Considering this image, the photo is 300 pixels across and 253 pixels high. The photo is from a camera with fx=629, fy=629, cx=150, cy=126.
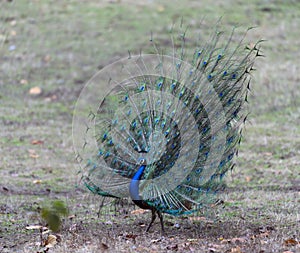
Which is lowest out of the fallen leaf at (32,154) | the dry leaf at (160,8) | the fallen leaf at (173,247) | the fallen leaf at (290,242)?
the fallen leaf at (32,154)

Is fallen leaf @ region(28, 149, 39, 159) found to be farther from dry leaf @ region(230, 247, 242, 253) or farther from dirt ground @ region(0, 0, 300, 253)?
dry leaf @ region(230, 247, 242, 253)

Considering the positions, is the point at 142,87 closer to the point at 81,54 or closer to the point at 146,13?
the point at 81,54

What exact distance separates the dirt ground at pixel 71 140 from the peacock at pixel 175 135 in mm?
396

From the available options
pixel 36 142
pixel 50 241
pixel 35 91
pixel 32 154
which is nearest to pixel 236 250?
pixel 50 241

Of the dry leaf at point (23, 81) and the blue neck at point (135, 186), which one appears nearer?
the blue neck at point (135, 186)

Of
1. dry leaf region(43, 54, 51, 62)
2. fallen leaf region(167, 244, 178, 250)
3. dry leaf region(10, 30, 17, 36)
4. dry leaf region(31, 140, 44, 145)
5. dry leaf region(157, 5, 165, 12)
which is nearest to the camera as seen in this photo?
fallen leaf region(167, 244, 178, 250)

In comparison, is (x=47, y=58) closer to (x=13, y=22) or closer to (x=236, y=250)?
(x=13, y=22)

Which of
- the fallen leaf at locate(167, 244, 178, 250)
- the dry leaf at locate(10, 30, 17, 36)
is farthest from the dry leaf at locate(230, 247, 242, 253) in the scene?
the dry leaf at locate(10, 30, 17, 36)

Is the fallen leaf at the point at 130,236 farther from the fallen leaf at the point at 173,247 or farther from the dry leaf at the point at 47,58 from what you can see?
the dry leaf at the point at 47,58

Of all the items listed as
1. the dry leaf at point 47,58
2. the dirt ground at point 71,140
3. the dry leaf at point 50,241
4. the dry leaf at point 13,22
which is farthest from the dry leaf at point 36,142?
the dry leaf at point 13,22

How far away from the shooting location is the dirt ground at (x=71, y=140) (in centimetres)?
621

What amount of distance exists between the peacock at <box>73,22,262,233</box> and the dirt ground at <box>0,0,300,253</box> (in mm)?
396

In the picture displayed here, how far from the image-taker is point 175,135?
5977mm

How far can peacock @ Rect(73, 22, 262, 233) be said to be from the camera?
19.2ft
